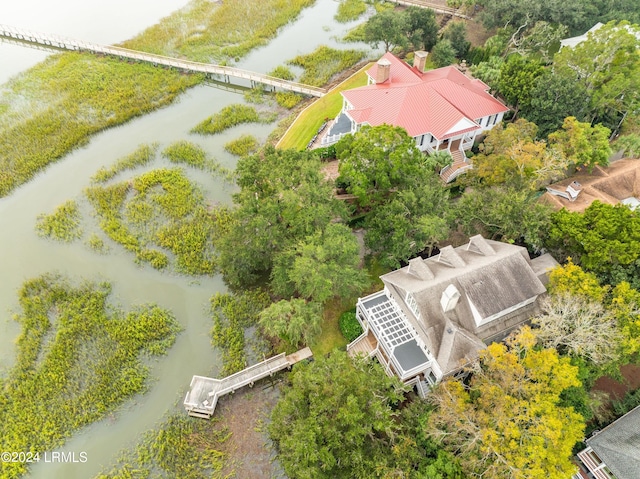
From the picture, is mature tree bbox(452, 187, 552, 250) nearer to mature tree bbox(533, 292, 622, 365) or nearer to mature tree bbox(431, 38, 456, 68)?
mature tree bbox(533, 292, 622, 365)

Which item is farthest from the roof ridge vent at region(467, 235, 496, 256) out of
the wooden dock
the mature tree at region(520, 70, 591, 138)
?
the mature tree at region(520, 70, 591, 138)

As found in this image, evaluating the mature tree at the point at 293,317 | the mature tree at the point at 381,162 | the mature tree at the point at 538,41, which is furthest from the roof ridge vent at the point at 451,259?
the mature tree at the point at 538,41

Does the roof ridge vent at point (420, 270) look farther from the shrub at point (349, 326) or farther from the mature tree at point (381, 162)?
the mature tree at point (381, 162)

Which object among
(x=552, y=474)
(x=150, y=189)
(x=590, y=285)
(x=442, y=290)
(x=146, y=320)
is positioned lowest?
(x=146, y=320)

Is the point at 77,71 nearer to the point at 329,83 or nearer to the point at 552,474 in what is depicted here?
the point at 329,83

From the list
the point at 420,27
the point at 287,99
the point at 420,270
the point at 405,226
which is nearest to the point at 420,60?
the point at 420,27

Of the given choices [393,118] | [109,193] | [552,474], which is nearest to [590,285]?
[552,474]
